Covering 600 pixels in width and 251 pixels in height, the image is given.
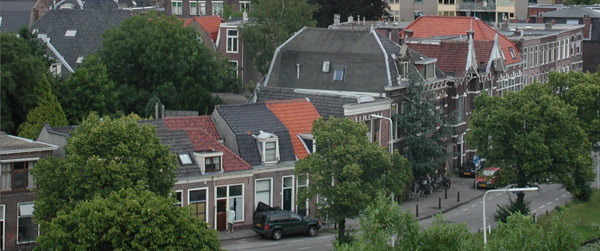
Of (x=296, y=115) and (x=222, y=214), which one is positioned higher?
(x=296, y=115)

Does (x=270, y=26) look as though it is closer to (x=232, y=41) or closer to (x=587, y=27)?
(x=232, y=41)

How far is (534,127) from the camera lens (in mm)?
70438

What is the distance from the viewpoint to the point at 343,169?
59781 mm

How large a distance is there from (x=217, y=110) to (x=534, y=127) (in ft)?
58.3

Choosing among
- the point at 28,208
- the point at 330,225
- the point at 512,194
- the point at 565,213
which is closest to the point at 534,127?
the point at 512,194

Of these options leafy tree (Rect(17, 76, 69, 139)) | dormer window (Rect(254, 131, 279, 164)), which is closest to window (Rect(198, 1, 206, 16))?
leafy tree (Rect(17, 76, 69, 139))

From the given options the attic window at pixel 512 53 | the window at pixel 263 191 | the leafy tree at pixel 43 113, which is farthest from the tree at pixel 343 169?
the attic window at pixel 512 53

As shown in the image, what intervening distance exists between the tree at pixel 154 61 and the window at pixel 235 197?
21.1 m

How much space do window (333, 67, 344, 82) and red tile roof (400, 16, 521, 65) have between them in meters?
20.3

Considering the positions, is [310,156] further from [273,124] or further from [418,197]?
[418,197]

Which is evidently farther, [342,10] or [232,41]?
[342,10]

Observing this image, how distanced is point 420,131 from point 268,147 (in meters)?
15.3

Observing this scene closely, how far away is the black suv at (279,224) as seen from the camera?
208 feet

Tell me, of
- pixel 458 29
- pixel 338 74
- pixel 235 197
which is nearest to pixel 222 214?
pixel 235 197
